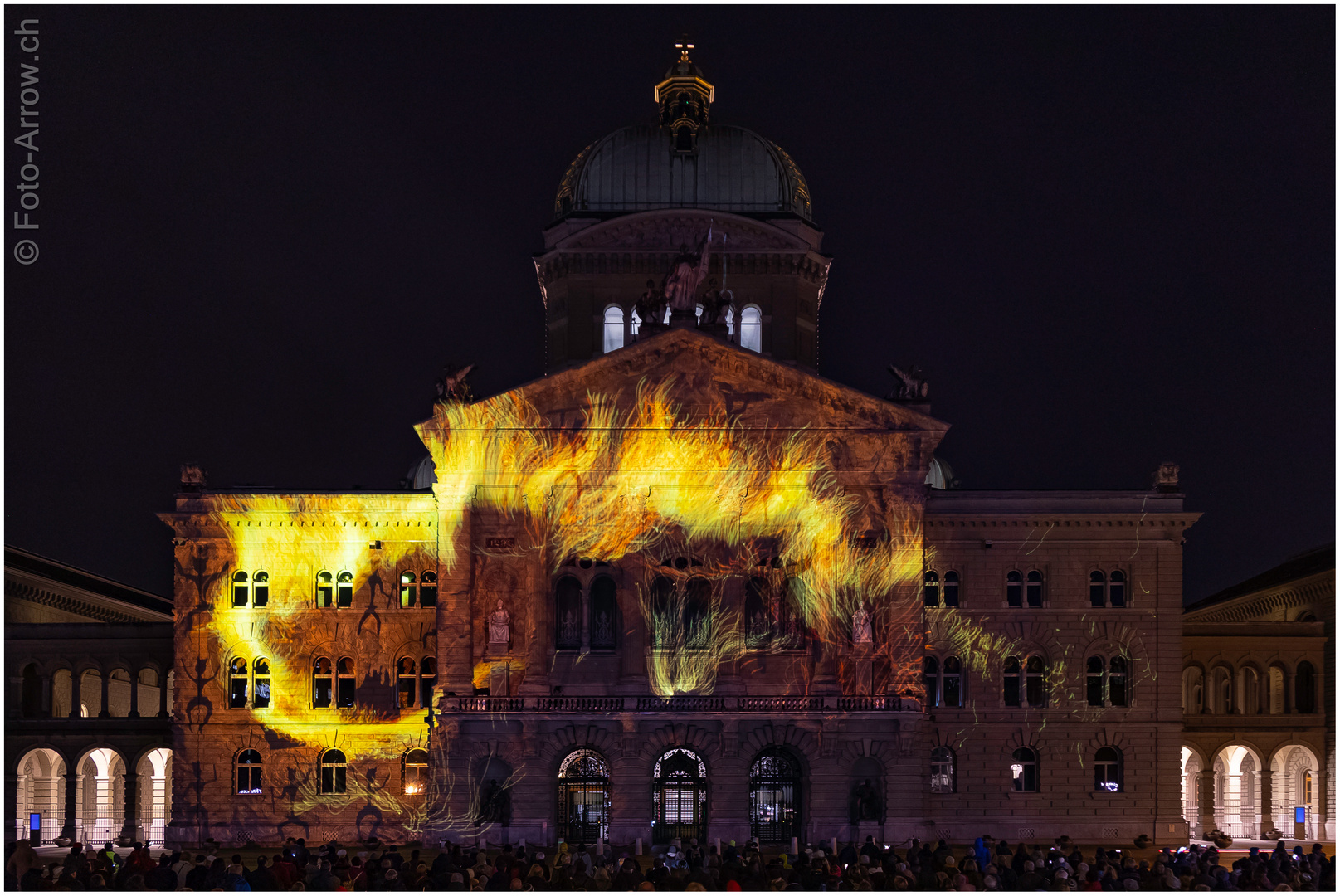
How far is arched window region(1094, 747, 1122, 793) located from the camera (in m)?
69.9

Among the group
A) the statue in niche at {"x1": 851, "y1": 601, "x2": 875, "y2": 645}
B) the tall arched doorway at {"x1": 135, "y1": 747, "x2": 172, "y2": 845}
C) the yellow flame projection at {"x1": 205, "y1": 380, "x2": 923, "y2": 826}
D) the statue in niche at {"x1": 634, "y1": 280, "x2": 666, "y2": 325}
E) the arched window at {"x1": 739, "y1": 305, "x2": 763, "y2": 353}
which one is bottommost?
the tall arched doorway at {"x1": 135, "y1": 747, "x2": 172, "y2": 845}

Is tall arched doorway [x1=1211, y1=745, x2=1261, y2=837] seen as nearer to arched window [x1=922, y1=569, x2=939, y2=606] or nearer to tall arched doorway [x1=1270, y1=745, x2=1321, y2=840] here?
tall arched doorway [x1=1270, y1=745, x2=1321, y2=840]

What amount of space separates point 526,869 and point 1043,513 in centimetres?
3402

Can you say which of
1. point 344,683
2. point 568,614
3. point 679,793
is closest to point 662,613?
point 568,614

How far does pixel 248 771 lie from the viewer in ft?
229

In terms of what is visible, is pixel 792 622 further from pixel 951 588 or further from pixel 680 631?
pixel 951 588

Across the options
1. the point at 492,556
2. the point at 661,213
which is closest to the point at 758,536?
the point at 492,556

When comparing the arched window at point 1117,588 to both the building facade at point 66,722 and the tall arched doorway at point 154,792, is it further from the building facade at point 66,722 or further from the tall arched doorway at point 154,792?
the tall arched doorway at point 154,792

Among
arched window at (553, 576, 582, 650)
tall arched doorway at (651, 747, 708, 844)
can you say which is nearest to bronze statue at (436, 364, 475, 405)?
arched window at (553, 576, 582, 650)

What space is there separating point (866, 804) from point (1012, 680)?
31.1ft

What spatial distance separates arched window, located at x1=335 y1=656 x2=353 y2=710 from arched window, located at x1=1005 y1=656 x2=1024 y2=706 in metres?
26.1

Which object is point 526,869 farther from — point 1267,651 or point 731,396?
point 1267,651

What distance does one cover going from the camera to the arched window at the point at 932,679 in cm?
7038

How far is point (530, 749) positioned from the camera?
6431cm
